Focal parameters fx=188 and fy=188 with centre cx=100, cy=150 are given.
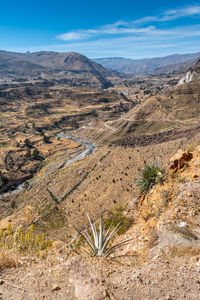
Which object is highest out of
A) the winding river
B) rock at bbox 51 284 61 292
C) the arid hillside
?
rock at bbox 51 284 61 292

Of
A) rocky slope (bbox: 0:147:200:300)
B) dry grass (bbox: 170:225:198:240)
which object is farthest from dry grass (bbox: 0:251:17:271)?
dry grass (bbox: 170:225:198:240)

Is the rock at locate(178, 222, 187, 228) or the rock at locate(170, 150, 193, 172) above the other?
the rock at locate(170, 150, 193, 172)

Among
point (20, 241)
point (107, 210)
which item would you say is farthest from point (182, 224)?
point (107, 210)

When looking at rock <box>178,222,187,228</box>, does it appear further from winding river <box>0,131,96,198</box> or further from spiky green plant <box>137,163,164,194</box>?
winding river <box>0,131,96,198</box>

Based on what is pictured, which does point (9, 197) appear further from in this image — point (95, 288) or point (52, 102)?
point (52, 102)

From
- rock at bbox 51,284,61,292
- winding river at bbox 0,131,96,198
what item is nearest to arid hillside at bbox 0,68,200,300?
rock at bbox 51,284,61,292

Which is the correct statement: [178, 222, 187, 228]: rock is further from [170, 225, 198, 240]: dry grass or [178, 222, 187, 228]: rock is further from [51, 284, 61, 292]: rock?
[51, 284, 61, 292]: rock

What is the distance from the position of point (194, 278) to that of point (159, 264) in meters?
0.88

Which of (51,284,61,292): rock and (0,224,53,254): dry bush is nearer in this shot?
(51,284,61,292): rock

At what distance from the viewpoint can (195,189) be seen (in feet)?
27.3

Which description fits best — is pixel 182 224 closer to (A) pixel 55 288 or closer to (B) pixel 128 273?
(B) pixel 128 273

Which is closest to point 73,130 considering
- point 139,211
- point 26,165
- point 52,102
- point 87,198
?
point 26,165

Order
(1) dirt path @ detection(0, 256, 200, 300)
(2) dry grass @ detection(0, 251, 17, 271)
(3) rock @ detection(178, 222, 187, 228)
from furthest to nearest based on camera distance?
(3) rock @ detection(178, 222, 187, 228) < (2) dry grass @ detection(0, 251, 17, 271) < (1) dirt path @ detection(0, 256, 200, 300)

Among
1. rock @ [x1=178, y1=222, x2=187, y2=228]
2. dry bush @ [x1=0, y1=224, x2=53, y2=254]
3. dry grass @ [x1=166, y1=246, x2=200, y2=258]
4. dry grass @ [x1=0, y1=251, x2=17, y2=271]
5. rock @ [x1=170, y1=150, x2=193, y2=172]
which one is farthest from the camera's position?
rock @ [x1=170, y1=150, x2=193, y2=172]
